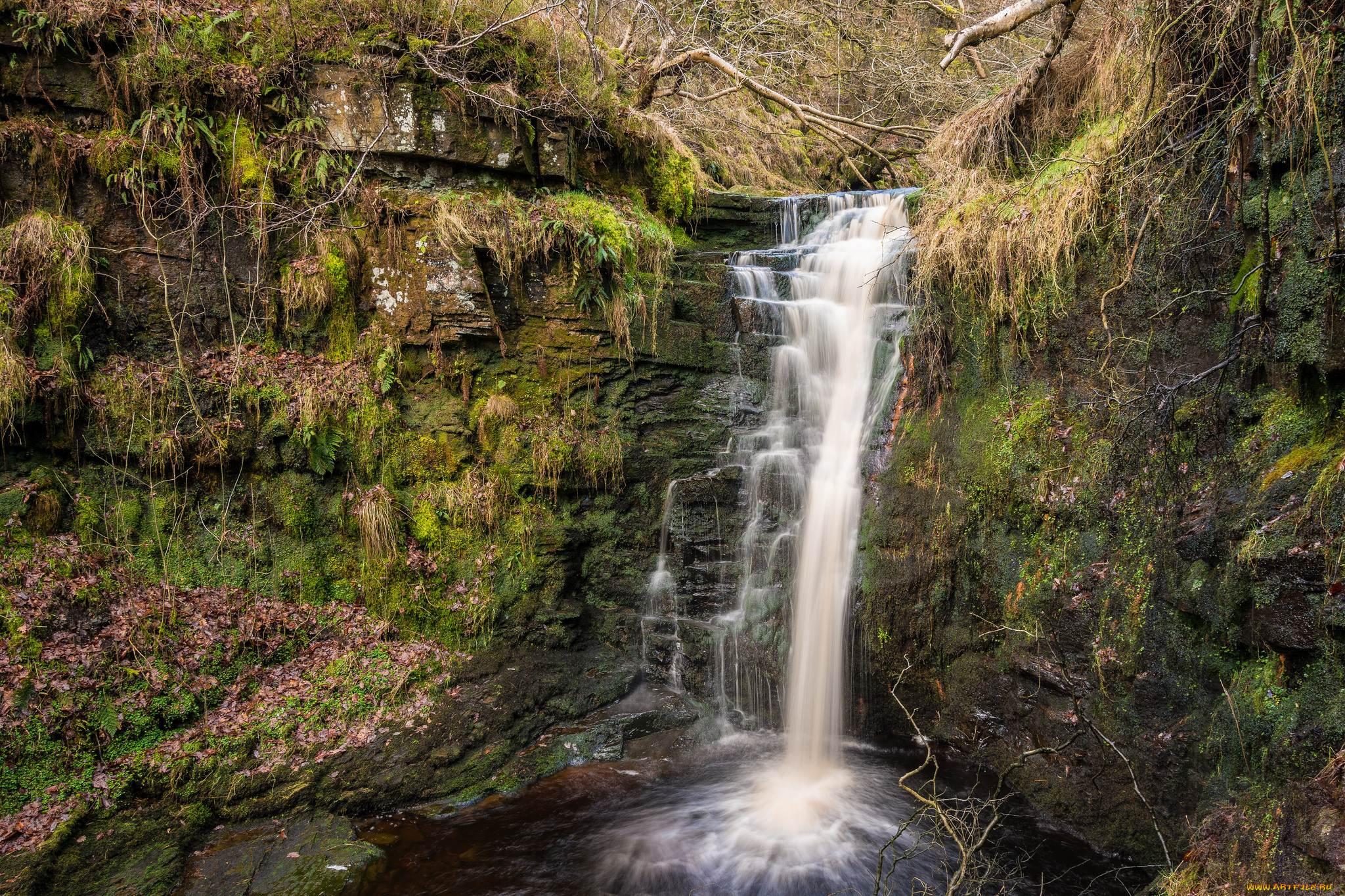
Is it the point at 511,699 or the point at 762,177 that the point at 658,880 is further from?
the point at 762,177

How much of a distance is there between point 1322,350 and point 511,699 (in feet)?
18.8

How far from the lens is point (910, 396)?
5.93 m

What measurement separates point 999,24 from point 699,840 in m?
6.83

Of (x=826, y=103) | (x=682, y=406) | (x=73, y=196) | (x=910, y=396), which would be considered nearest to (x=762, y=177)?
(x=826, y=103)

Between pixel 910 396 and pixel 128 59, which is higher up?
pixel 128 59

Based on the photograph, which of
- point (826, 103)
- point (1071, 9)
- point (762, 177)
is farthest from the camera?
point (826, 103)

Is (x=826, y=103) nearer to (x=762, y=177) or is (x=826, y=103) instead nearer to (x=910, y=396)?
(x=762, y=177)

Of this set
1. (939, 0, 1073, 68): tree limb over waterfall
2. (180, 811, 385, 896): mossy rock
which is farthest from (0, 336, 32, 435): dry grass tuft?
(939, 0, 1073, 68): tree limb over waterfall

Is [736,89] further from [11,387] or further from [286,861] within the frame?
[286,861]

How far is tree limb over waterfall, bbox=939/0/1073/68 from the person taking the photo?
17.7 ft

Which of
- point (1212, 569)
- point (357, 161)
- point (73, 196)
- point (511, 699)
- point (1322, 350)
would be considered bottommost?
point (511, 699)

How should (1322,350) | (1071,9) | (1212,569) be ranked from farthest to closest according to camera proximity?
(1071,9) → (1212,569) → (1322,350)

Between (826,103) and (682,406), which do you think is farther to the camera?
(826,103)

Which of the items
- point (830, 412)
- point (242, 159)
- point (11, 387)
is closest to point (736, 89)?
point (830, 412)
